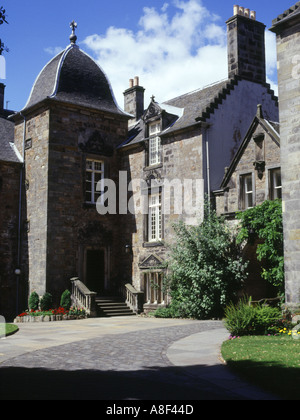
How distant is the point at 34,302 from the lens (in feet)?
72.5

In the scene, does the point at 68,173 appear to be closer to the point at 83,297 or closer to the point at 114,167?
the point at 114,167

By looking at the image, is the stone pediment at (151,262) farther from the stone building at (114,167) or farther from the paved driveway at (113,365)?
the paved driveway at (113,365)

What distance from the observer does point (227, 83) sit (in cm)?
2291

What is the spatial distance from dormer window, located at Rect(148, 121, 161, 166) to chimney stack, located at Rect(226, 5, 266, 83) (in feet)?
14.3

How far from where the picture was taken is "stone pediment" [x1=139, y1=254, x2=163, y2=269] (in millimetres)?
22469

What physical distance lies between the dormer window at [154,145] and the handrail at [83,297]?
6.81 metres

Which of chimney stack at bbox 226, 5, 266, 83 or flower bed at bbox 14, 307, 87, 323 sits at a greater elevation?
chimney stack at bbox 226, 5, 266, 83

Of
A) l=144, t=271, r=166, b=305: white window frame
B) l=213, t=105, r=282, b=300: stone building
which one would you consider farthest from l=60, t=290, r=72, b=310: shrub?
l=213, t=105, r=282, b=300: stone building

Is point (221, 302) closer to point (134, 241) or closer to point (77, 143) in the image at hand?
point (134, 241)

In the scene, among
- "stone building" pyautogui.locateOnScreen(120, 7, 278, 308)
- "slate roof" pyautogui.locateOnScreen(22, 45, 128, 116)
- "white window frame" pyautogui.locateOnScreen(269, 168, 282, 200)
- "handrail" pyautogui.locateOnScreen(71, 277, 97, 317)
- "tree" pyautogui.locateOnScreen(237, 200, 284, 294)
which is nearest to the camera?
"tree" pyautogui.locateOnScreen(237, 200, 284, 294)

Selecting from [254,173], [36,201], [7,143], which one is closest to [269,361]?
[254,173]

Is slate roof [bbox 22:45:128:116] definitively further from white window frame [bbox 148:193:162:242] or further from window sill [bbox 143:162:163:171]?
white window frame [bbox 148:193:162:242]

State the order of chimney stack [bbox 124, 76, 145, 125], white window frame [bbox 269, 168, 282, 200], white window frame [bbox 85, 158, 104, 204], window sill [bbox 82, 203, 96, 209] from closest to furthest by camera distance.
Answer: white window frame [bbox 269, 168, 282, 200] → window sill [bbox 82, 203, 96, 209] → white window frame [bbox 85, 158, 104, 204] → chimney stack [bbox 124, 76, 145, 125]
